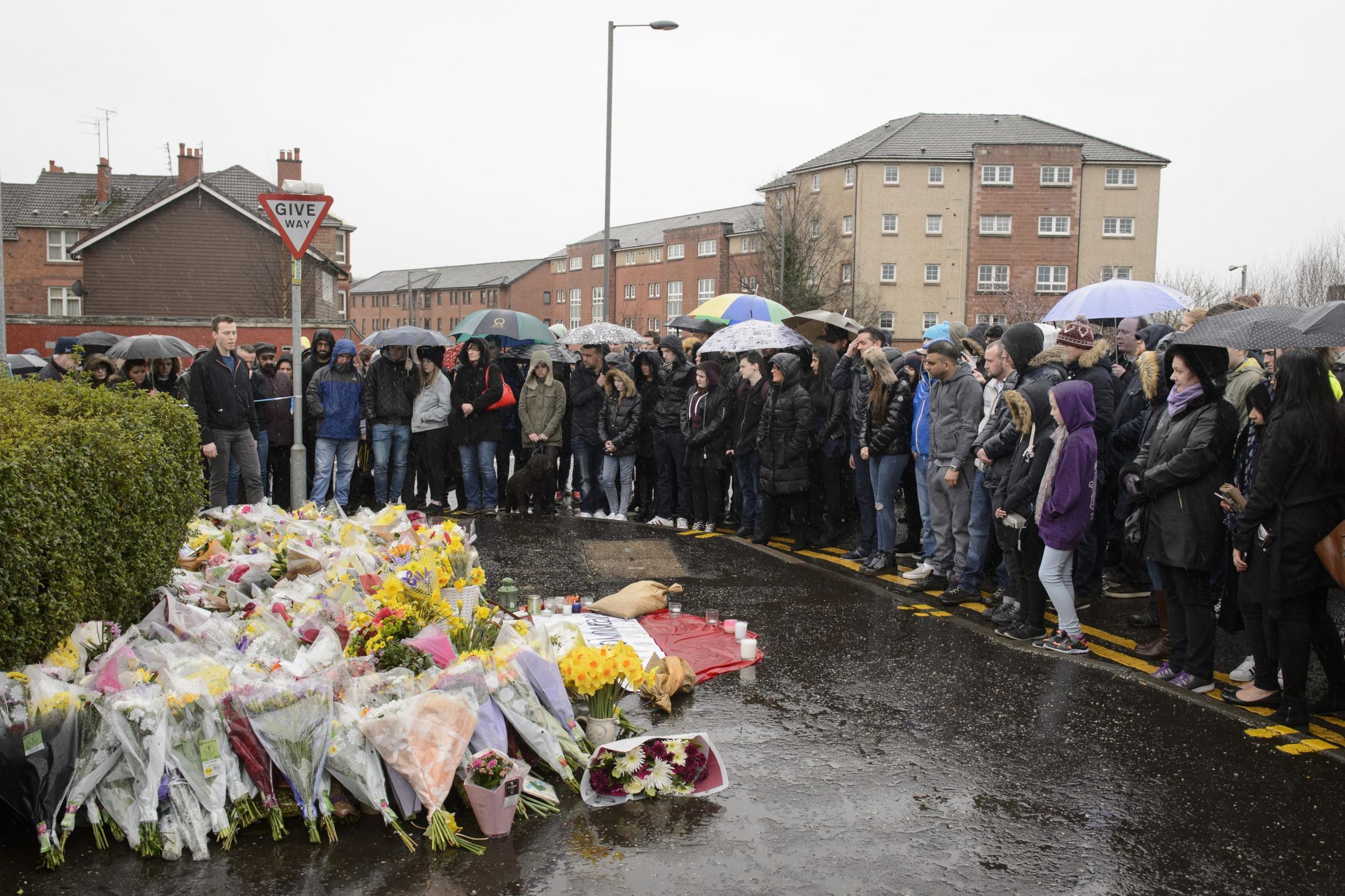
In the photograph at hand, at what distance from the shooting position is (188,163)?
54250 millimetres

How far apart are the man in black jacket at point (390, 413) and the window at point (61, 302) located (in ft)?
175

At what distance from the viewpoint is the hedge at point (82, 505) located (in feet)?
15.2

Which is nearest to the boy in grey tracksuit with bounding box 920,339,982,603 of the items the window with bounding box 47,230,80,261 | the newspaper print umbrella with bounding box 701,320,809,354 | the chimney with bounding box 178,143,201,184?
the newspaper print umbrella with bounding box 701,320,809,354

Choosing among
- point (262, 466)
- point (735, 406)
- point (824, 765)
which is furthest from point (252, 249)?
point (824, 765)

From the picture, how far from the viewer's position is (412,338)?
13.8 m

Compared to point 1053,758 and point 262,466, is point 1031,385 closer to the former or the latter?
point 1053,758

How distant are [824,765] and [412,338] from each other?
A: 9715 mm

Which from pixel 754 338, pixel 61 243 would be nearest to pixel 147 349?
pixel 754 338

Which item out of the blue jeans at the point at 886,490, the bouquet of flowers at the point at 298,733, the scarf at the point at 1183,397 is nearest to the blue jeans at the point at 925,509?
the blue jeans at the point at 886,490

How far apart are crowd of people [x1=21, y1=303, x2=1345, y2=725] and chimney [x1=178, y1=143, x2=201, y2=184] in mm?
45496

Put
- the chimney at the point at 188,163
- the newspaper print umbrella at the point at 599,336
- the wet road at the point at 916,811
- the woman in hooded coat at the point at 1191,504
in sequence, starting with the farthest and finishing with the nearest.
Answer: the chimney at the point at 188,163 → the newspaper print umbrella at the point at 599,336 → the woman in hooded coat at the point at 1191,504 → the wet road at the point at 916,811

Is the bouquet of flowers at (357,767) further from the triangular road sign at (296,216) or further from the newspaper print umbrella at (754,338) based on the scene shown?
the newspaper print umbrella at (754,338)

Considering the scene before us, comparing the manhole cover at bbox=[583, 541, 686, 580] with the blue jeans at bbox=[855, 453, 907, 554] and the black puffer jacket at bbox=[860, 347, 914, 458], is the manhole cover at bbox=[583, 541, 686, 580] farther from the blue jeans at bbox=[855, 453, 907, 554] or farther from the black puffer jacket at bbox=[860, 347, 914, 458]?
the black puffer jacket at bbox=[860, 347, 914, 458]

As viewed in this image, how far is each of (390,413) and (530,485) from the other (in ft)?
6.76
